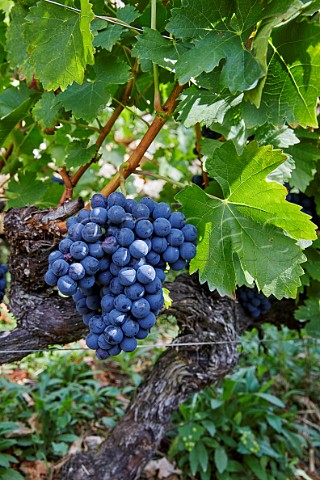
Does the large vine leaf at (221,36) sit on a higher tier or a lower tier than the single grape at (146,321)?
higher

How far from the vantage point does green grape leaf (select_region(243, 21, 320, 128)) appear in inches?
39.2

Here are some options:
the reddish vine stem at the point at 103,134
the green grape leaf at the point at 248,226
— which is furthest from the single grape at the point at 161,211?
the reddish vine stem at the point at 103,134

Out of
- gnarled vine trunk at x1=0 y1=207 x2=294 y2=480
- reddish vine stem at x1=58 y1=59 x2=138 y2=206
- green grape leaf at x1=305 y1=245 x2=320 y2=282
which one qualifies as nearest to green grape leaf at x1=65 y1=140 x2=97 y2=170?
reddish vine stem at x1=58 y1=59 x2=138 y2=206

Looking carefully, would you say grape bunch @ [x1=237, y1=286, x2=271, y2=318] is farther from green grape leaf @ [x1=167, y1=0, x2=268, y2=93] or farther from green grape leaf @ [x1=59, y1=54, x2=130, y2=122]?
green grape leaf @ [x1=167, y1=0, x2=268, y2=93]

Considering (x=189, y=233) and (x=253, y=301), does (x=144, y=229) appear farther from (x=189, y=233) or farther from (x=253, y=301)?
(x=253, y=301)

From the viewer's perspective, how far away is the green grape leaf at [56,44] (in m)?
1.05

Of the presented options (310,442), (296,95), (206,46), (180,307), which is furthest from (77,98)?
(310,442)

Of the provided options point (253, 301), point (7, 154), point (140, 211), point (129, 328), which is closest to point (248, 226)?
point (140, 211)

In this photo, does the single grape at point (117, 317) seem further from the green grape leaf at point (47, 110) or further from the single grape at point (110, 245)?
the green grape leaf at point (47, 110)

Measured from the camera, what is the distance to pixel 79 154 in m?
1.43

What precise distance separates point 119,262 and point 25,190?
2.96 feet

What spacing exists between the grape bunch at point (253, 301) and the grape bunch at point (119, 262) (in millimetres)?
1064

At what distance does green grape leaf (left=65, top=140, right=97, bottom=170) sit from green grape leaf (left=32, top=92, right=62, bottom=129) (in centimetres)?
11

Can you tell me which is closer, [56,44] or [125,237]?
[125,237]
